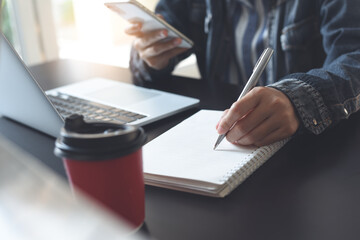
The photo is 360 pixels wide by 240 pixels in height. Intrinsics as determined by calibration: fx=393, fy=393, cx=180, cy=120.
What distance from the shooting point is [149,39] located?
1019 mm

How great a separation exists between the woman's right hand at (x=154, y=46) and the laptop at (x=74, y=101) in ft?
0.37

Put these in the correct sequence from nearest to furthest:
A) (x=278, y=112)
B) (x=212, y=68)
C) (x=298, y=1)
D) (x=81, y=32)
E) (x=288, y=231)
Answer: (x=288, y=231) < (x=278, y=112) < (x=298, y=1) < (x=212, y=68) < (x=81, y=32)

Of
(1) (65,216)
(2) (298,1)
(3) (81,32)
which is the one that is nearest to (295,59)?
(2) (298,1)

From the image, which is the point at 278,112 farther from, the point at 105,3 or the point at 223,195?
the point at 105,3

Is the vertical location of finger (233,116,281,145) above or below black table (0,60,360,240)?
above

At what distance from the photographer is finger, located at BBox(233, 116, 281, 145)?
0.60 metres

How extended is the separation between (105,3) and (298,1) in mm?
513

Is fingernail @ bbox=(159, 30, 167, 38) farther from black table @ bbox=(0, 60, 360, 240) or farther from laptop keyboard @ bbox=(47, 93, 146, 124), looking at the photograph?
black table @ bbox=(0, 60, 360, 240)

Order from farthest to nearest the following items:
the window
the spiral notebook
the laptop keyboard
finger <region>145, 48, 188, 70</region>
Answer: the window → finger <region>145, 48, 188, 70</region> → the laptop keyboard → the spiral notebook

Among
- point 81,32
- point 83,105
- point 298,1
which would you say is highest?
point 298,1

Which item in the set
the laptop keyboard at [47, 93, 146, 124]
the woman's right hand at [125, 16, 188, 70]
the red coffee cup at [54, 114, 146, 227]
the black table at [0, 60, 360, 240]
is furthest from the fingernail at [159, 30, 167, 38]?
the red coffee cup at [54, 114, 146, 227]

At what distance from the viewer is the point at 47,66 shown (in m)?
1.30

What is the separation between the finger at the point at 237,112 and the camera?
0.60 meters

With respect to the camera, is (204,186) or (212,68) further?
(212,68)
